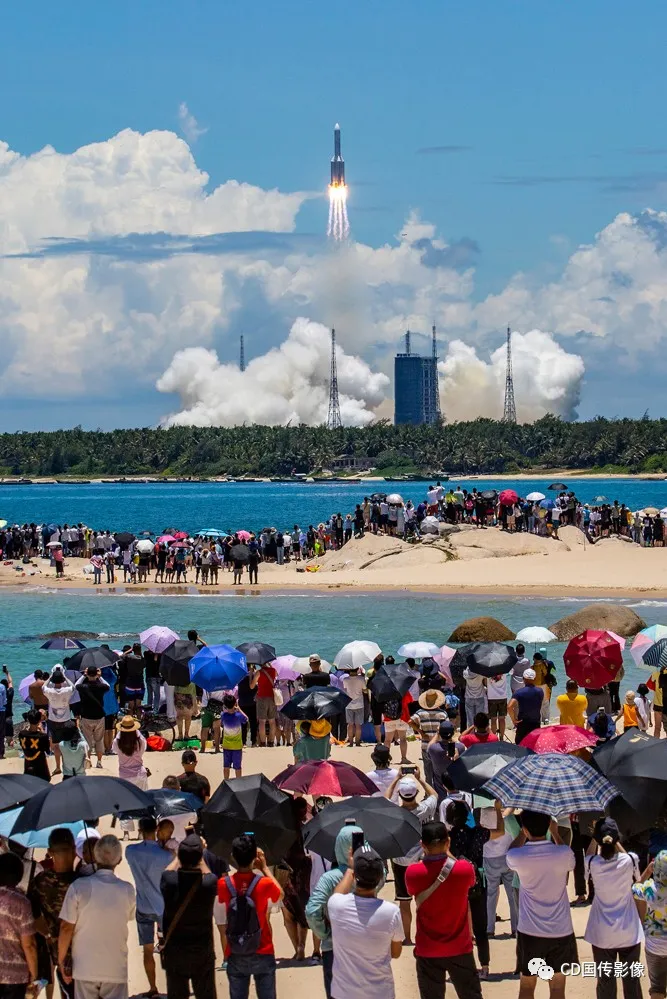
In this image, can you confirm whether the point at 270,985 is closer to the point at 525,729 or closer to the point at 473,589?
the point at 525,729

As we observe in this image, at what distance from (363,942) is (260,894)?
3.15ft

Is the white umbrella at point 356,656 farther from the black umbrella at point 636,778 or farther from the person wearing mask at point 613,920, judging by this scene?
the person wearing mask at point 613,920

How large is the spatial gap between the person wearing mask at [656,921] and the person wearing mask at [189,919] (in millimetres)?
2523

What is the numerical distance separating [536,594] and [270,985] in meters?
32.2

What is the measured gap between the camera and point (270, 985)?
845 centimetres

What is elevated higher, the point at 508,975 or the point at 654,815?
the point at 654,815

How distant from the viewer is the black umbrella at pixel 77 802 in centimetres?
964

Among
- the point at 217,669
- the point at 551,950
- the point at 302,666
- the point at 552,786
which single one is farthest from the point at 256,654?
the point at 551,950

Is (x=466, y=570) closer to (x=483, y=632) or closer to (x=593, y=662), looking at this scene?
(x=483, y=632)

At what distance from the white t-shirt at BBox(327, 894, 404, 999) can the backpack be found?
716 mm

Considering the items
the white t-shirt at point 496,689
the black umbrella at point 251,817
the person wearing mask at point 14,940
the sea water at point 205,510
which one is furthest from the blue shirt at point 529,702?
the sea water at point 205,510

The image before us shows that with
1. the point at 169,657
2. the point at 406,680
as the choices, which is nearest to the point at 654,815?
the point at 406,680

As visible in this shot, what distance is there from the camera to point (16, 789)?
34.0ft

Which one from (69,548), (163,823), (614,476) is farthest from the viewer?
(614,476)
